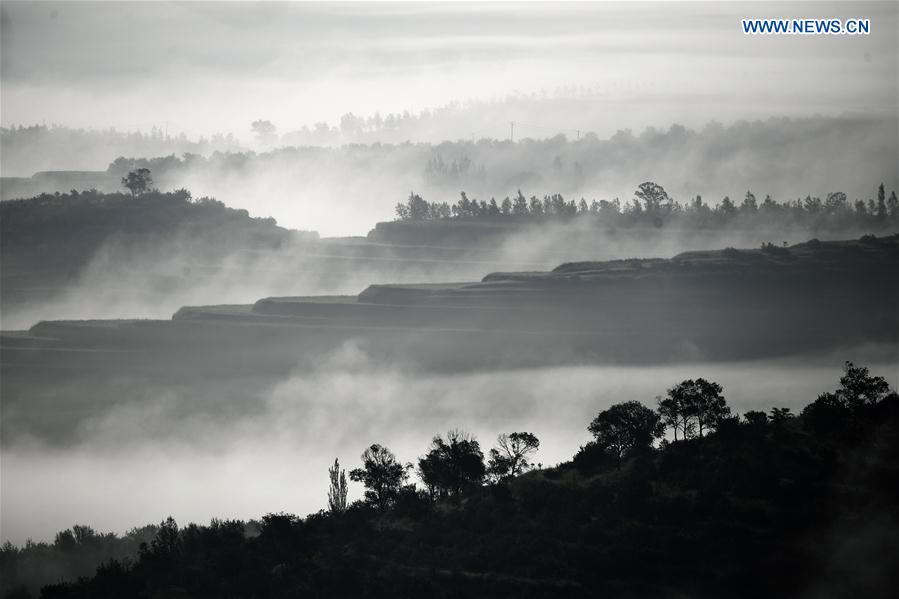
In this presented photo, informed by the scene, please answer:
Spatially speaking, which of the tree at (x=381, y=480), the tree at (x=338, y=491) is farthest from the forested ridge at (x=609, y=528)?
the tree at (x=338, y=491)

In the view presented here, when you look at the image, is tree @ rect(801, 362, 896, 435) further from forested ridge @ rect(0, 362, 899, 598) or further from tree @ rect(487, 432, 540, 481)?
tree @ rect(487, 432, 540, 481)

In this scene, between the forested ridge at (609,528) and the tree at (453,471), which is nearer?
the forested ridge at (609,528)

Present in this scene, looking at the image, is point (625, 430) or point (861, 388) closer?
point (625, 430)

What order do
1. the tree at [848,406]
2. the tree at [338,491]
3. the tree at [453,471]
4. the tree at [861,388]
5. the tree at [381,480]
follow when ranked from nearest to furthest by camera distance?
the tree at [848,406] < the tree at [381,480] < the tree at [453,471] < the tree at [861,388] < the tree at [338,491]

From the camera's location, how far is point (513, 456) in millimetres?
95312

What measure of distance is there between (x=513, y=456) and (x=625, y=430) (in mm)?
8115

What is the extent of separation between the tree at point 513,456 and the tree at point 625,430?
4.79m

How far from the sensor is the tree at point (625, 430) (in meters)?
94.0

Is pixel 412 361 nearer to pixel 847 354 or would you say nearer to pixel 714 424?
pixel 847 354

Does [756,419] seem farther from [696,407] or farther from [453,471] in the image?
[453,471]

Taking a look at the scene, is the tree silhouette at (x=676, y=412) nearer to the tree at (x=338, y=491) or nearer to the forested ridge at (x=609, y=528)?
the forested ridge at (x=609, y=528)

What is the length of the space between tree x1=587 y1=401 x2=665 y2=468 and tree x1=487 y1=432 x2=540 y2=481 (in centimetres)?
479

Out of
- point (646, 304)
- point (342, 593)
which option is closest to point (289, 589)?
point (342, 593)

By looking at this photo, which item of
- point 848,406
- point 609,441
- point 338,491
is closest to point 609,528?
point 609,441
